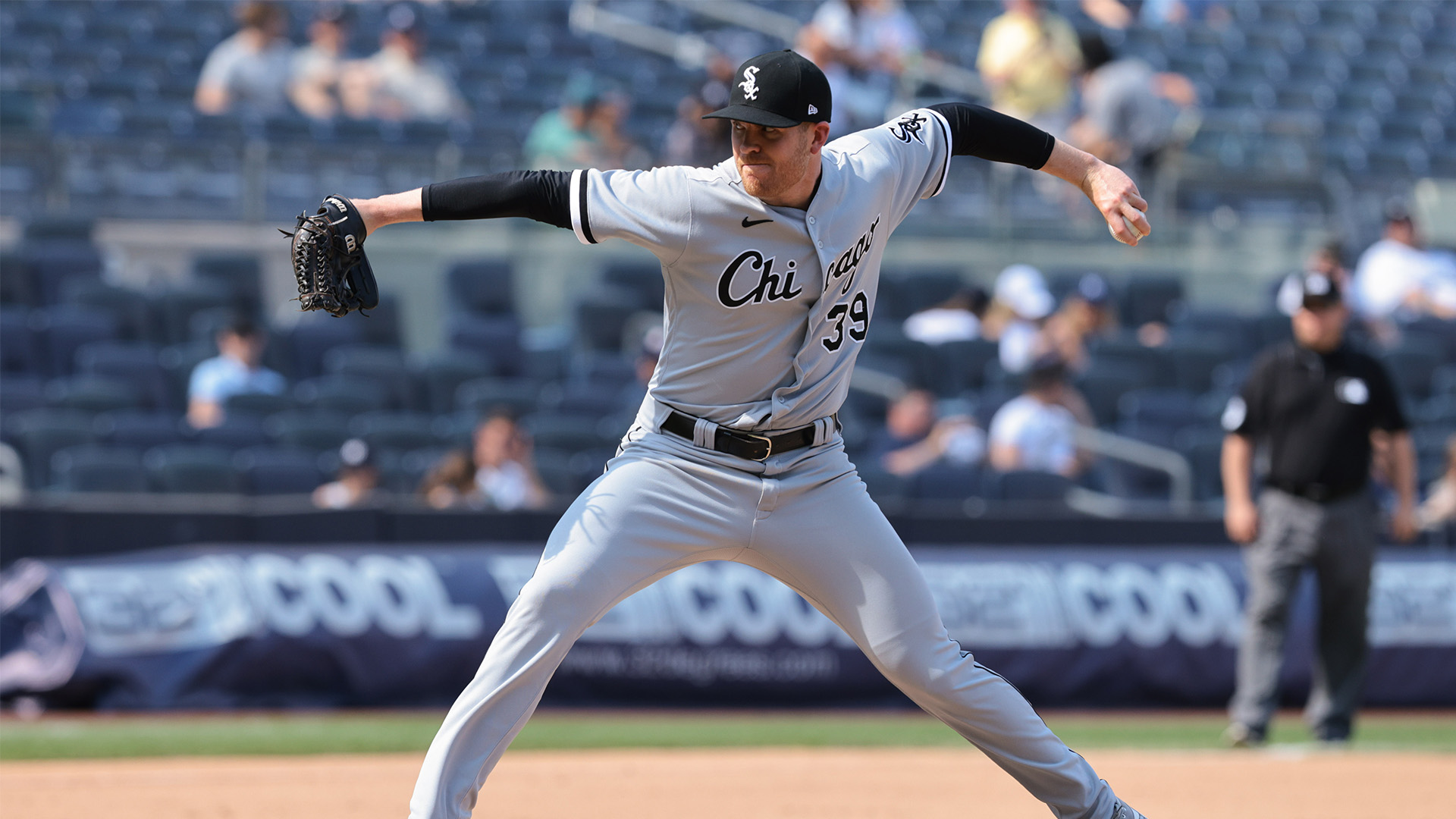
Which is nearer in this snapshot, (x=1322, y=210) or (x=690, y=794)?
(x=690, y=794)

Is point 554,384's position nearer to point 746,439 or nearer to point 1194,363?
point 1194,363

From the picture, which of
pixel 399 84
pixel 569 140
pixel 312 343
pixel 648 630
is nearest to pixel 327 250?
pixel 648 630

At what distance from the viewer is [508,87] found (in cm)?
1444

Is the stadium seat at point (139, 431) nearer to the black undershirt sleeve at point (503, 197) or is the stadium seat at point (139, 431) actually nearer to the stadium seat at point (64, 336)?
the stadium seat at point (64, 336)

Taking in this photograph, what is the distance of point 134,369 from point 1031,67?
7299 millimetres

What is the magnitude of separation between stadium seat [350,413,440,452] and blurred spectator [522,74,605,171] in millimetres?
2410

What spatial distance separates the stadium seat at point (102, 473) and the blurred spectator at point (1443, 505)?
726cm

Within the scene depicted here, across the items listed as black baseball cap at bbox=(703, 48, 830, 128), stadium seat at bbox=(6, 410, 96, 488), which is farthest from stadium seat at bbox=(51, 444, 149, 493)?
black baseball cap at bbox=(703, 48, 830, 128)

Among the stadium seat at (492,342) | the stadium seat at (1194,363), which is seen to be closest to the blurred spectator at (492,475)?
the stadium seat at (492,342)

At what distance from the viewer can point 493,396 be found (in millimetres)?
10227

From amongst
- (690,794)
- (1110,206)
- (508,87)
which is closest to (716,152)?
(508,87)

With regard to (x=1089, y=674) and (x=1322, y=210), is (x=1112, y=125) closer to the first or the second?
(x=1322, y=210)

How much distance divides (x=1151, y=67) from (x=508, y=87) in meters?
6.77

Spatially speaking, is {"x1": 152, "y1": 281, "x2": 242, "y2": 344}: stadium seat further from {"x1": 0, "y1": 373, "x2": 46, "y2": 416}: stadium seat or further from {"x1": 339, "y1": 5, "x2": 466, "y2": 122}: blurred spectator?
{"x1": 339, "y1": 5, "x2": 466, "y2": 122}: blurred spectator
